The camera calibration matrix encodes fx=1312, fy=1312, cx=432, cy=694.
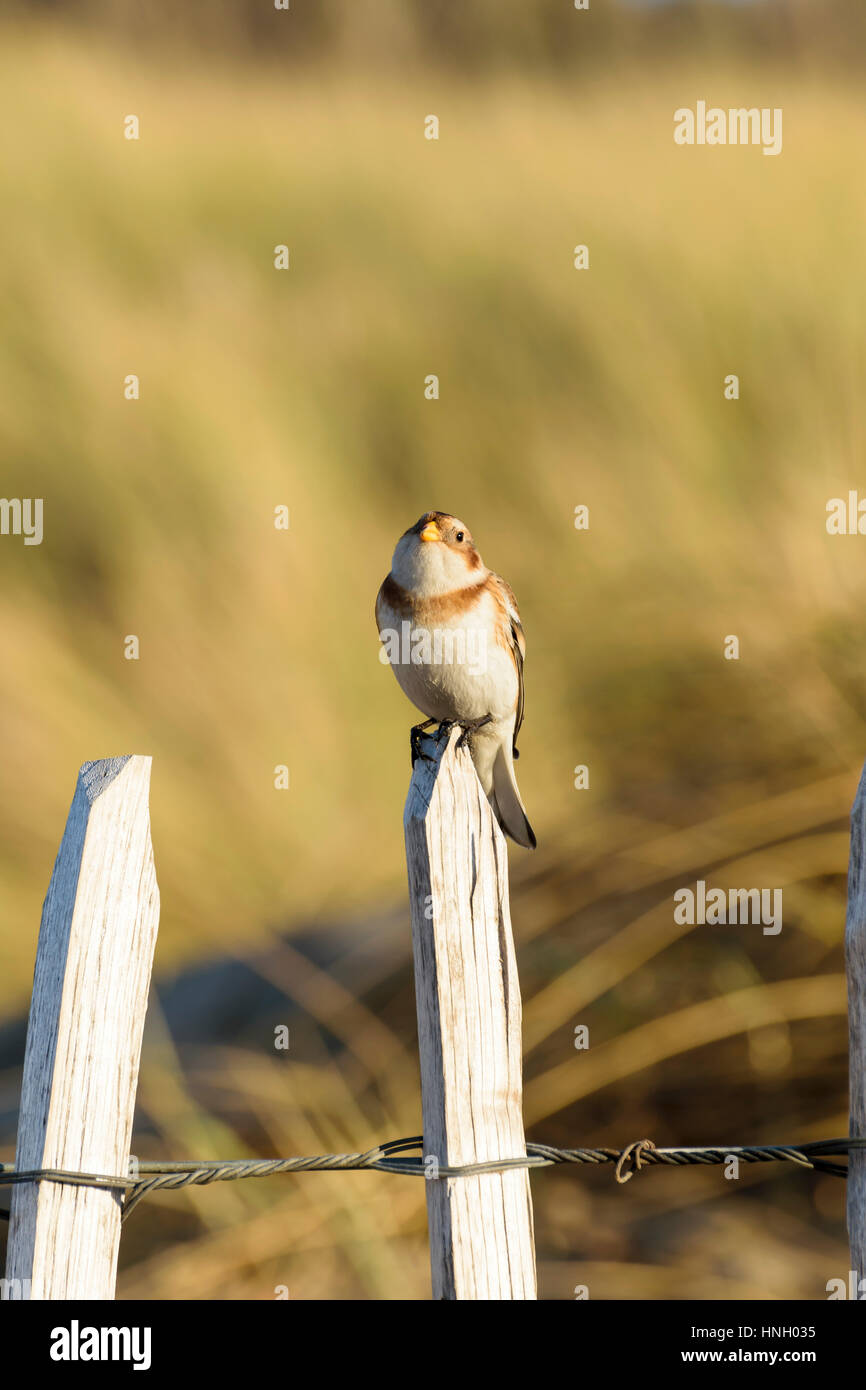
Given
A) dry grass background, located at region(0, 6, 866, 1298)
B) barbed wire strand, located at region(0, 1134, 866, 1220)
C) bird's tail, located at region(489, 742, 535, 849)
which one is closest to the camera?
barbed wire strand, located at region(0, 1134, 866, 1220)

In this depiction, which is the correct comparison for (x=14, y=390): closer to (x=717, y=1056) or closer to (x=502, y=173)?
(x=502, y=173)

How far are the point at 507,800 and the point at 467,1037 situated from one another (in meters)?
1.55

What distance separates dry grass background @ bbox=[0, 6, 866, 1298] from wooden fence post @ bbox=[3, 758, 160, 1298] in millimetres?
1699

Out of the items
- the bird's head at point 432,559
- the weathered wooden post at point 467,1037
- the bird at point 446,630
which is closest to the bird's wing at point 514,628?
the bird at point 446,630

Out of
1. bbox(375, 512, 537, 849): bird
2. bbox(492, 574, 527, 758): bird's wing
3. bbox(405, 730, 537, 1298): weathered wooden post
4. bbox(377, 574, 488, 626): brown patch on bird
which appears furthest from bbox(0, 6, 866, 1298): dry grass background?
bbox(405, 730, 537, 1298): weathered wooden post

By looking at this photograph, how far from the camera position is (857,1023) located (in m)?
1.71

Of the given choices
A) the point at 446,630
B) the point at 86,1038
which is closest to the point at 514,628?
the point at 446,630

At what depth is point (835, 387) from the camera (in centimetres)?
511

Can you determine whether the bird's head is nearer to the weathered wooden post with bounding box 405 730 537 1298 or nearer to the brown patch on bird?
the brown patch on bird

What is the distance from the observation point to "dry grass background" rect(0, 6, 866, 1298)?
11.1 feet

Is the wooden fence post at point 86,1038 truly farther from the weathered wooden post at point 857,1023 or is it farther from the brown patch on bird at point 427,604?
the brown patch on bird at point 427,604

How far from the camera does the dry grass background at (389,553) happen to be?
11.1 ft
